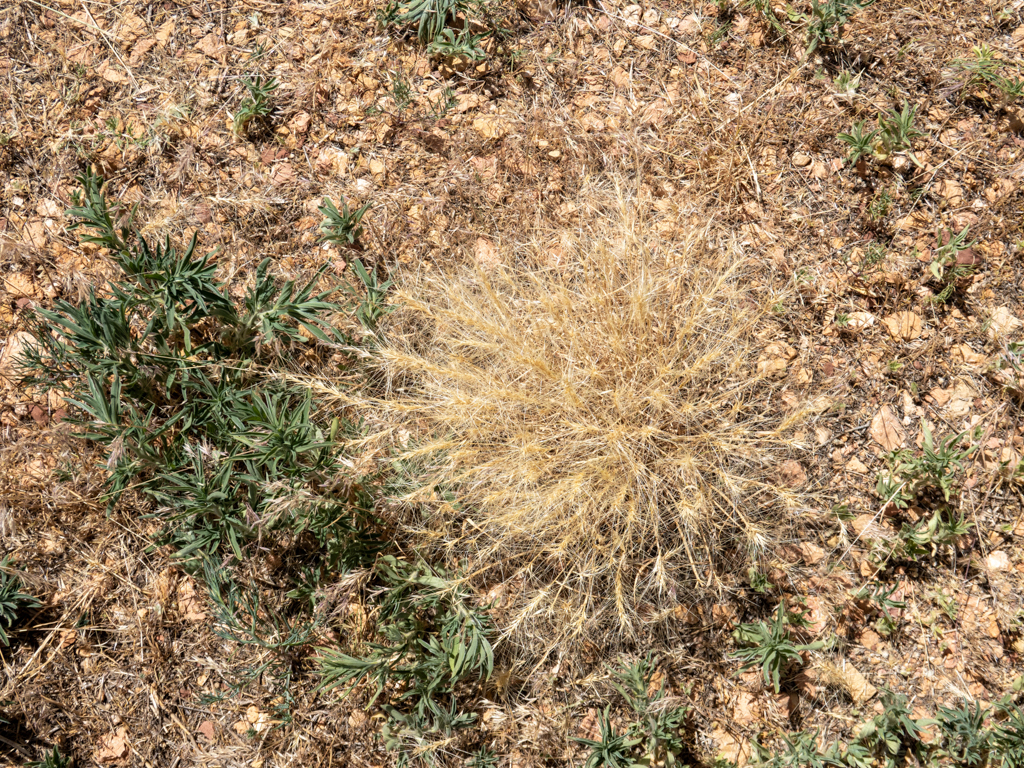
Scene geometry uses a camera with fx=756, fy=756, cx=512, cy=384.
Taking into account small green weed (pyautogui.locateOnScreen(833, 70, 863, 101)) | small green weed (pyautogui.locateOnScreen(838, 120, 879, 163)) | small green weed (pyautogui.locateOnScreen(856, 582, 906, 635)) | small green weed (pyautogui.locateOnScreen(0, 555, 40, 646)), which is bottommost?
small green weed (pyautogui.locateOnScreen(0, 555, 40, 646))

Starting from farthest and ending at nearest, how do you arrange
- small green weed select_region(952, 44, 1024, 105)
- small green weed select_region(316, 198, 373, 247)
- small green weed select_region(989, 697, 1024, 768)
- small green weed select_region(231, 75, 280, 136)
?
1. small green weed select_region(231, 75, 280, 136)
2. small green weed select_region(952, 44, 1024, 105)
3. small green weed select_region(316, 198, 373, 247)
4. small green weed select_region(989, 697, 1024, 768)

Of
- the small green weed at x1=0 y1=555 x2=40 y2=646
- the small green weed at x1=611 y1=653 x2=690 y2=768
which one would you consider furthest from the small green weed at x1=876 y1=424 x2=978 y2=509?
the small green weed at x1=0 y1=555 x2=40 y2=646

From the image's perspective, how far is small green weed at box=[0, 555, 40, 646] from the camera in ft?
8.41

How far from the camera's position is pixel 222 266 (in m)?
2.88

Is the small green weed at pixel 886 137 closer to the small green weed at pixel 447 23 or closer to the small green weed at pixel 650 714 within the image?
the small green weed at pixel 447 23

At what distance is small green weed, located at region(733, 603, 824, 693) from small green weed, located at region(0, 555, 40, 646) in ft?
7.91

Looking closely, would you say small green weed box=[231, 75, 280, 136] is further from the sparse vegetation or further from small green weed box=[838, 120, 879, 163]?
small green weed box=[838, 120, 879, 163]

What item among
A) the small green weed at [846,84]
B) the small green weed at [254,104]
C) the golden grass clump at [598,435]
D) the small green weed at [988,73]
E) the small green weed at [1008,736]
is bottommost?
the small green weed at [1008,736]

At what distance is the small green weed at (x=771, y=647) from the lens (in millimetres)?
2391

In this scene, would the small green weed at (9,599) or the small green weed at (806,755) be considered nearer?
the small green weed at (806,755)

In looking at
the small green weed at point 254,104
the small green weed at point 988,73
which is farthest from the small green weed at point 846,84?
the small green weed at point 254,104

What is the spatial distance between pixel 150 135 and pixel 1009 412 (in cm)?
340

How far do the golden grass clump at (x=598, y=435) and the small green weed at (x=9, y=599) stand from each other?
1386mm

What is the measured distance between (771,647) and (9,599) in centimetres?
256
